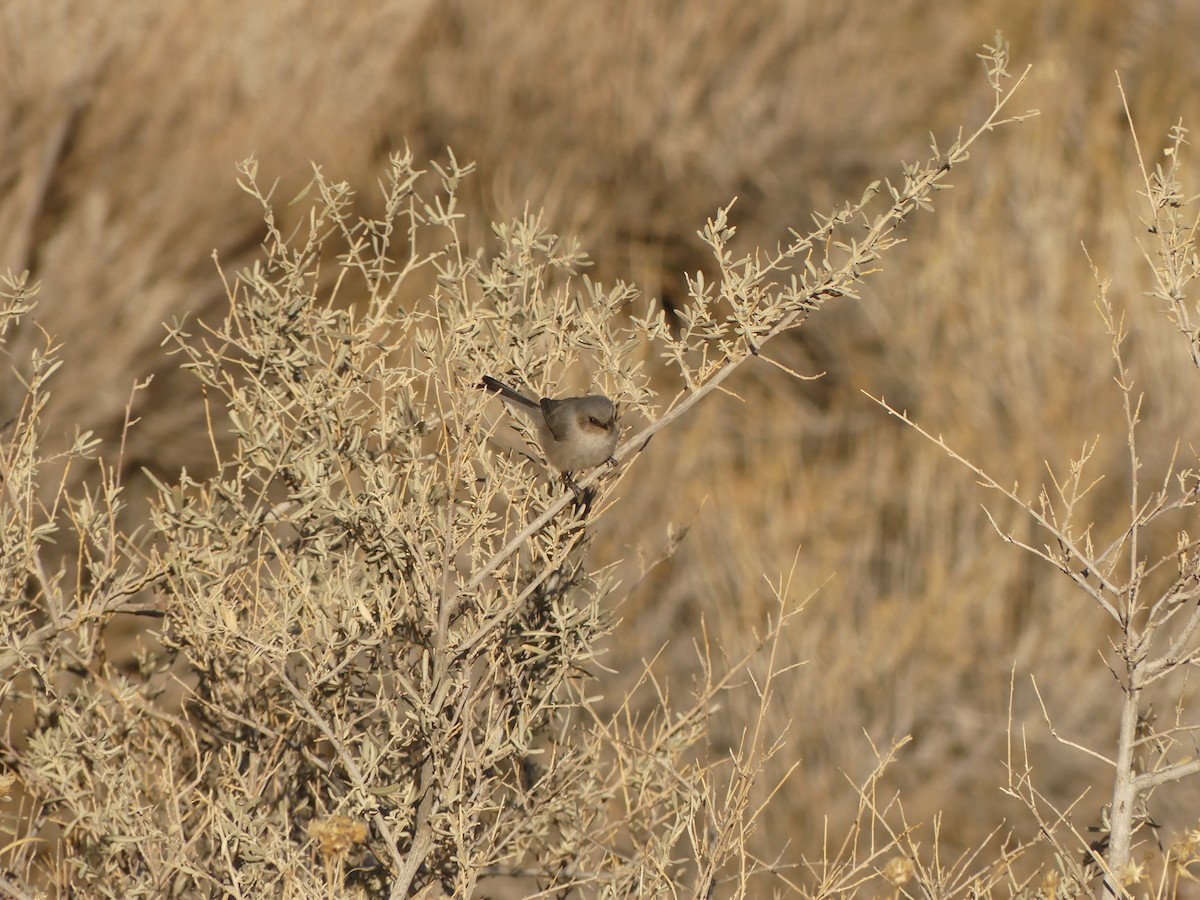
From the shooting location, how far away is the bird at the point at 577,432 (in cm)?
370

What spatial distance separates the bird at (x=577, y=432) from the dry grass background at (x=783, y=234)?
3.92 meters

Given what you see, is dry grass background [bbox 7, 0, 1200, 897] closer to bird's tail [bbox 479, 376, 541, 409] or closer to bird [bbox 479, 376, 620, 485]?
bird's tail [bbox 479, 376, 541, 409]

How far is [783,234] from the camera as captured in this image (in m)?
10.3

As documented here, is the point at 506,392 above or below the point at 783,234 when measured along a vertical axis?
above

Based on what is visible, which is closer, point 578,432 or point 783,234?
point 578,432

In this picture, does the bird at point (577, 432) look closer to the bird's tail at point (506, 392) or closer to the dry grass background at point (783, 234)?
the bird's tail at point (506, 392)

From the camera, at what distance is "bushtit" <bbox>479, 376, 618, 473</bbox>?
3.70 metres

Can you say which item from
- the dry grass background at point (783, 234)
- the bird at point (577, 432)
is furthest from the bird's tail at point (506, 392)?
the dry grass background at point (783, 234)

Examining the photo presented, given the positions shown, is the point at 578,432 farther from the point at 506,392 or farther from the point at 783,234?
the point at 783,234

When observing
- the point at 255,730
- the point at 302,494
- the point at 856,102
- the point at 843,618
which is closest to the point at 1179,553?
the point at 302,494

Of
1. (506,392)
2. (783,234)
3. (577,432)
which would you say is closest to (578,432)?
(577,432)

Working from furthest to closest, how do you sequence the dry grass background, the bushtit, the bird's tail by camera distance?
the dry grass background < the bushtit < the bird's tail

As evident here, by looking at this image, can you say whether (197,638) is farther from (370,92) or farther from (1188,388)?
(1188,388)

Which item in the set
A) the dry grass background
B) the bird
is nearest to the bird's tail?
the bird
